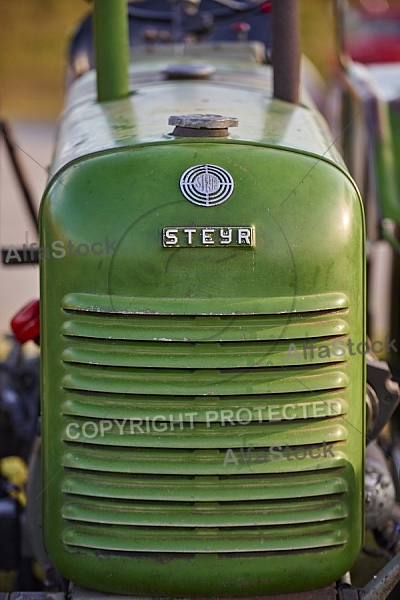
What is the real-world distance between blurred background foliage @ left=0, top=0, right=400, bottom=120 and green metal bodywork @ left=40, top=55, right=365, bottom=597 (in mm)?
13301

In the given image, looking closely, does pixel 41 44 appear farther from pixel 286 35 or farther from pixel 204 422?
pixel 204 422

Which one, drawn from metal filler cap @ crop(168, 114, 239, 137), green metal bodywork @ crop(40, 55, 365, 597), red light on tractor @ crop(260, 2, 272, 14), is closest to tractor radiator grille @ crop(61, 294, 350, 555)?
green metal bodywork @ crop(40, 55, 365, 597)

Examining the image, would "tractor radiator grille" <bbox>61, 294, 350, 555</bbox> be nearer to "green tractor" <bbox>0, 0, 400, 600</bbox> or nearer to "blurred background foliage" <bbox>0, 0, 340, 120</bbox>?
"green tractor" <bbox>0, 0, 400, 600</bbox>

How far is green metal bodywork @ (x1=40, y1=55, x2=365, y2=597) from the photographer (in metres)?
2.20

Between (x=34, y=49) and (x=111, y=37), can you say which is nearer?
(x=111, y=37)

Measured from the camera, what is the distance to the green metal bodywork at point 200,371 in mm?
2203

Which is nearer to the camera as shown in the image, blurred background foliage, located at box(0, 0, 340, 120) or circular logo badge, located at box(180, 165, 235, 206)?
circular logo badge, located at box(180, 165, 235, 206)

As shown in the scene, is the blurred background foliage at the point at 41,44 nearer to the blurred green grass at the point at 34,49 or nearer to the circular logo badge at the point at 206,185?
the blurred green grass at the point at 34,49

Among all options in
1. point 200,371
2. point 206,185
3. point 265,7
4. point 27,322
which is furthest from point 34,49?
point 200,371

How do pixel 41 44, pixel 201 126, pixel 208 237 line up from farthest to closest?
pixel 41 44, pixel 201 126, pixel 208 237

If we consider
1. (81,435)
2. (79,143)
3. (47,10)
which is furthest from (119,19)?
(47,10)

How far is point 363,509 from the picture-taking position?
2.36 meters

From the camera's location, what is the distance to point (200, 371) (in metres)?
2.22

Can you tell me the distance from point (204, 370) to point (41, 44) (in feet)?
52.5
